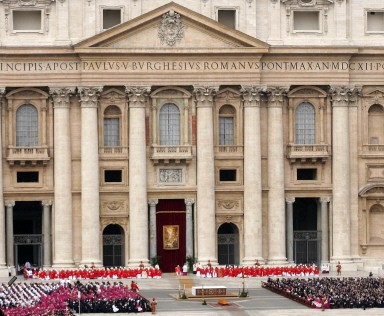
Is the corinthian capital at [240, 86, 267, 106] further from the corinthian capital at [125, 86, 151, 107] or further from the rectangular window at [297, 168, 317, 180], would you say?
the corinthian capital at [125, 86, 151, 107]

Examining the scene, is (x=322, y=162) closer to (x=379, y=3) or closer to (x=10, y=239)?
(x=379, y=3)

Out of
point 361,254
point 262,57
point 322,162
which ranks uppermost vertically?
point 262,57

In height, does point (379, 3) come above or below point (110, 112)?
above

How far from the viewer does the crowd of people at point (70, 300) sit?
290 ft

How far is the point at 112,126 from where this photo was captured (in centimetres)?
12131

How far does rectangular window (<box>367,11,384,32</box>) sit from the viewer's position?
12375cm

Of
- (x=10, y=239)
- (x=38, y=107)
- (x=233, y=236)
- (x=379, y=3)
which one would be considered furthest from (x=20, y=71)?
(x=379, y=3)

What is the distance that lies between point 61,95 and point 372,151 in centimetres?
2576

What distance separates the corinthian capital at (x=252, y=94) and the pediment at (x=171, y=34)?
10.5 feet

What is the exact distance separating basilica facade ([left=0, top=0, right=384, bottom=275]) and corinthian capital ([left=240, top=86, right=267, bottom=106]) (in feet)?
0.37

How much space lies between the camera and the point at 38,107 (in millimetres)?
120500

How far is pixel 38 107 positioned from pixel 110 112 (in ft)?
19.0

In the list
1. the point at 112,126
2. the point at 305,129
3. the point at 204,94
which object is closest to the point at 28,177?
the point at 112,126

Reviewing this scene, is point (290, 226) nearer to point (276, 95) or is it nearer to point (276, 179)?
point (276, 179)
